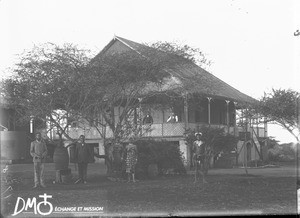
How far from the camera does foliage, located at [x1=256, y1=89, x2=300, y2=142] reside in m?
15.0

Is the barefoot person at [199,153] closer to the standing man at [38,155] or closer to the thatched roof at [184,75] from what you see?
the thatched roof at [184,75]

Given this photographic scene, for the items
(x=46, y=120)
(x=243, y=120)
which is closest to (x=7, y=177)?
(x=46, y=120)

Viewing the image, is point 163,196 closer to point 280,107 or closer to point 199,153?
point 199,153

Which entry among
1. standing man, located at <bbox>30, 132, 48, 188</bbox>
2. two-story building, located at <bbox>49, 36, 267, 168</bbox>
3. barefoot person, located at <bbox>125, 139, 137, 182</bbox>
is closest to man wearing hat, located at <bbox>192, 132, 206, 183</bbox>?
two-story building, located at <bbox>49, 36, 267, 168</bbox>

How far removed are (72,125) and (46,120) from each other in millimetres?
993

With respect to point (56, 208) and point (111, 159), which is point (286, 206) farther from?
point (111, 159)

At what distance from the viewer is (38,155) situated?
47.1ft

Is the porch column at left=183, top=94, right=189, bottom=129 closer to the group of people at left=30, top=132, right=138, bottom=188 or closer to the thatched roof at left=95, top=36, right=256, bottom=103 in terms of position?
the thatched roof at left=95, top=36, right=256, bottom=103

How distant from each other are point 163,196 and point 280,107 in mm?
7086

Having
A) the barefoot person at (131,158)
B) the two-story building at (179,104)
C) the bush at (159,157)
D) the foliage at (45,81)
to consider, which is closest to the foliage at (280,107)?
the two-story building at (179,104)

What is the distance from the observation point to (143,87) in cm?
1762

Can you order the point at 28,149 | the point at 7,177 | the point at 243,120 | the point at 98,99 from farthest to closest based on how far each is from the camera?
the point at 243,120 → the point at 98,99 → the point at 28,149 → the point at 7,177

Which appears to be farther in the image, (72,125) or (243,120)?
(243,120)

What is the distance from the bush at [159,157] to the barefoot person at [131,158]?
37 centimetres
